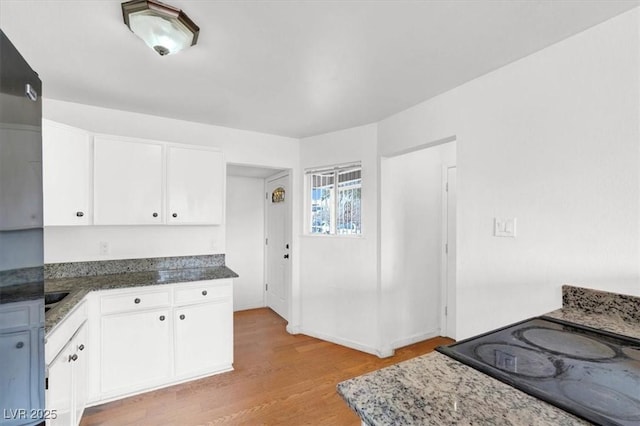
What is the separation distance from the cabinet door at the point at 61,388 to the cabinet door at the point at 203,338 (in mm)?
780

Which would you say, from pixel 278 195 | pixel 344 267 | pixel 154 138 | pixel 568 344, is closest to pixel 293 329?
pixel 344 267

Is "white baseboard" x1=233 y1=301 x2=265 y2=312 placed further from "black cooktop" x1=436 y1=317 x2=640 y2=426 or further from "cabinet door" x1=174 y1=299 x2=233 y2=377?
"black cooktop" x1=436 y1=317 x2=640 y2=426

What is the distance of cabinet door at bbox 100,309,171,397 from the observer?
213cm

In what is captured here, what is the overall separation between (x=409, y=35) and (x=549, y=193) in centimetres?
118

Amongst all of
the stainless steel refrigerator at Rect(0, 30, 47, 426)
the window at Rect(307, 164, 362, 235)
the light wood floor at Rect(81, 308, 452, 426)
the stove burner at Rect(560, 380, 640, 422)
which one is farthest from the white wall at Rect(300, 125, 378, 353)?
the stainless steel refrigerator at Rect(0, 30, 47, 426)

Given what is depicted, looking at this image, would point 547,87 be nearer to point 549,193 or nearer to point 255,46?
point 549,193

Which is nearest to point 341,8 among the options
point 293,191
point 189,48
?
point 189,48

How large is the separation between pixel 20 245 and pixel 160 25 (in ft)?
3.95

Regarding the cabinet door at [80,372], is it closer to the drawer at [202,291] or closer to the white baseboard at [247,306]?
the drawer at [202,291]

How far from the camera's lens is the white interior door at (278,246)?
380 cm

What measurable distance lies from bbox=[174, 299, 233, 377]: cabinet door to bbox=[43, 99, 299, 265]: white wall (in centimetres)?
72

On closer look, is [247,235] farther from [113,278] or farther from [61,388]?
[61,388]

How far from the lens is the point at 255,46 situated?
65.1 inches

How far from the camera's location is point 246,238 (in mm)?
4500
